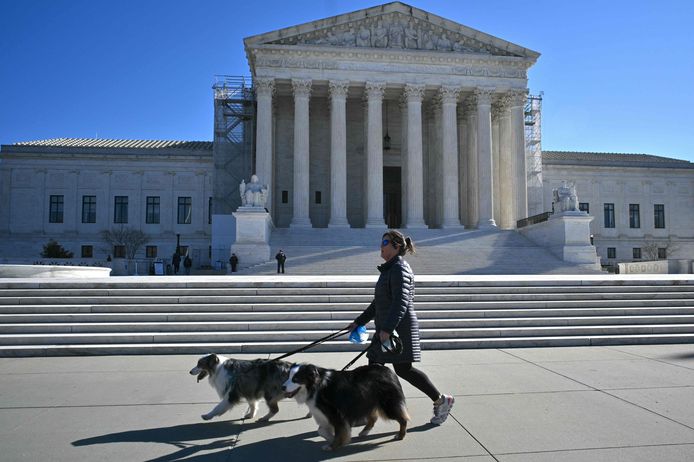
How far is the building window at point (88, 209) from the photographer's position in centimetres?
4903

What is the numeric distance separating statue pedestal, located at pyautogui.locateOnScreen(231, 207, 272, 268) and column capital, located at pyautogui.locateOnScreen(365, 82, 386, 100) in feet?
44.6

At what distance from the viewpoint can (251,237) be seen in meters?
30.4

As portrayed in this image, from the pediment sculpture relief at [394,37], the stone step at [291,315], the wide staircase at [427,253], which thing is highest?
the pediment sculpture relief at [394,37]

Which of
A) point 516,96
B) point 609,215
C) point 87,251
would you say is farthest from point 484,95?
point 87,251

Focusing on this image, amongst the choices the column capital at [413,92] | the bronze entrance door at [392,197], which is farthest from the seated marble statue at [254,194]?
the bronze entrance door at [392,197]

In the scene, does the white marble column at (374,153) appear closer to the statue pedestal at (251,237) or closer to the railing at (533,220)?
the railing at (533,220)

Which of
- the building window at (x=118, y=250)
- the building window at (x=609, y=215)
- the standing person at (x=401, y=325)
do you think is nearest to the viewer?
the standing person at (x=401, y=325)

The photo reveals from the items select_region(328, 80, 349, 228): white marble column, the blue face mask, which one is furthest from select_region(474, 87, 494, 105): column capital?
the blue face mask

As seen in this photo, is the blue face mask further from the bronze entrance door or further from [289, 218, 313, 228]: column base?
the bronze entrance door

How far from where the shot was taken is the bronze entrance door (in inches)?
1852

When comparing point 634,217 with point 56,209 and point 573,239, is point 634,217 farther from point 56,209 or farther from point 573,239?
point 56,209

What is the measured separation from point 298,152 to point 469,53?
14039mm

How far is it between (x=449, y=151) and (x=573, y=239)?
38.6ft

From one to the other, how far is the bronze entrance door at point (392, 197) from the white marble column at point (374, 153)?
7.28m
